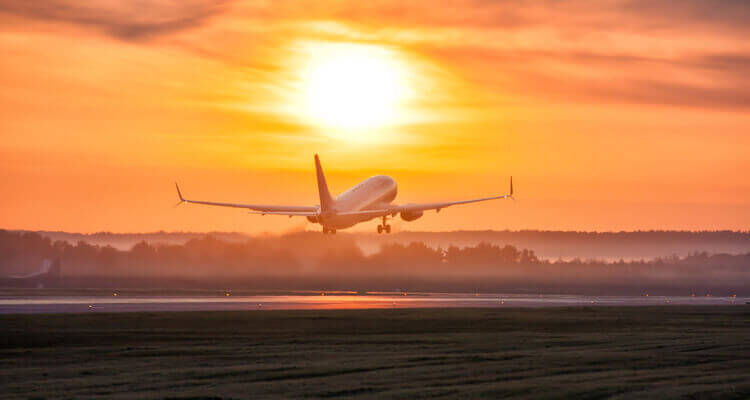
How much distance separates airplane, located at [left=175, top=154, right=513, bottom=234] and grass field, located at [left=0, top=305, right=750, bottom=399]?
42.0 metres

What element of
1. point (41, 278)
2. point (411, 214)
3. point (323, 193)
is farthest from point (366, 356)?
point (41, 278)

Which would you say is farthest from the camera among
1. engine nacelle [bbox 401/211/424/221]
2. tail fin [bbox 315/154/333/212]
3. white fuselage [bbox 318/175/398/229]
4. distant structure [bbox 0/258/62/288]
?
distant structure [bbox 0/258/62/288]

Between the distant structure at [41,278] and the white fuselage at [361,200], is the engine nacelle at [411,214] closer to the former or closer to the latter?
the white fuselage at [361,200]

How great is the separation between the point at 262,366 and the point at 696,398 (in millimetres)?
18630

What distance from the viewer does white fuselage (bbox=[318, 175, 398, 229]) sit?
120125 mm

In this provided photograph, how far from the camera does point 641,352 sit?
50719 mm

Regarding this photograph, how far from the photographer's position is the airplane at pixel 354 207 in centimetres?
11900

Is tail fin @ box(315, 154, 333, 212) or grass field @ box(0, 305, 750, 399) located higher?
tail fin @ box(315, 154, 333, 212)

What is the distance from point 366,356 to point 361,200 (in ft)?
261

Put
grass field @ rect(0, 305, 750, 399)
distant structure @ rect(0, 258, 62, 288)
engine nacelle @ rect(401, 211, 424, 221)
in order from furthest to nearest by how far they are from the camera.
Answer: distant structure @ rect(0, 258, 62, 288)
engine nacelle @ rect(401, 211, 424, 221)
grass field @ rect(0, 305, 750, 399)

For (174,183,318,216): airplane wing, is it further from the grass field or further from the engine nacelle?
the grass field

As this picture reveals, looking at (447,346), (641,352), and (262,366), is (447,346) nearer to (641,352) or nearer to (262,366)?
(641,352)

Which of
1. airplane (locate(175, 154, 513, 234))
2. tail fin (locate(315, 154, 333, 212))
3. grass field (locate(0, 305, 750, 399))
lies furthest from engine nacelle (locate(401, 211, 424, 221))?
grass field (locate(0, 305, 750, 399))

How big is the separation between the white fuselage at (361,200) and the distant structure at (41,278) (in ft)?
168
